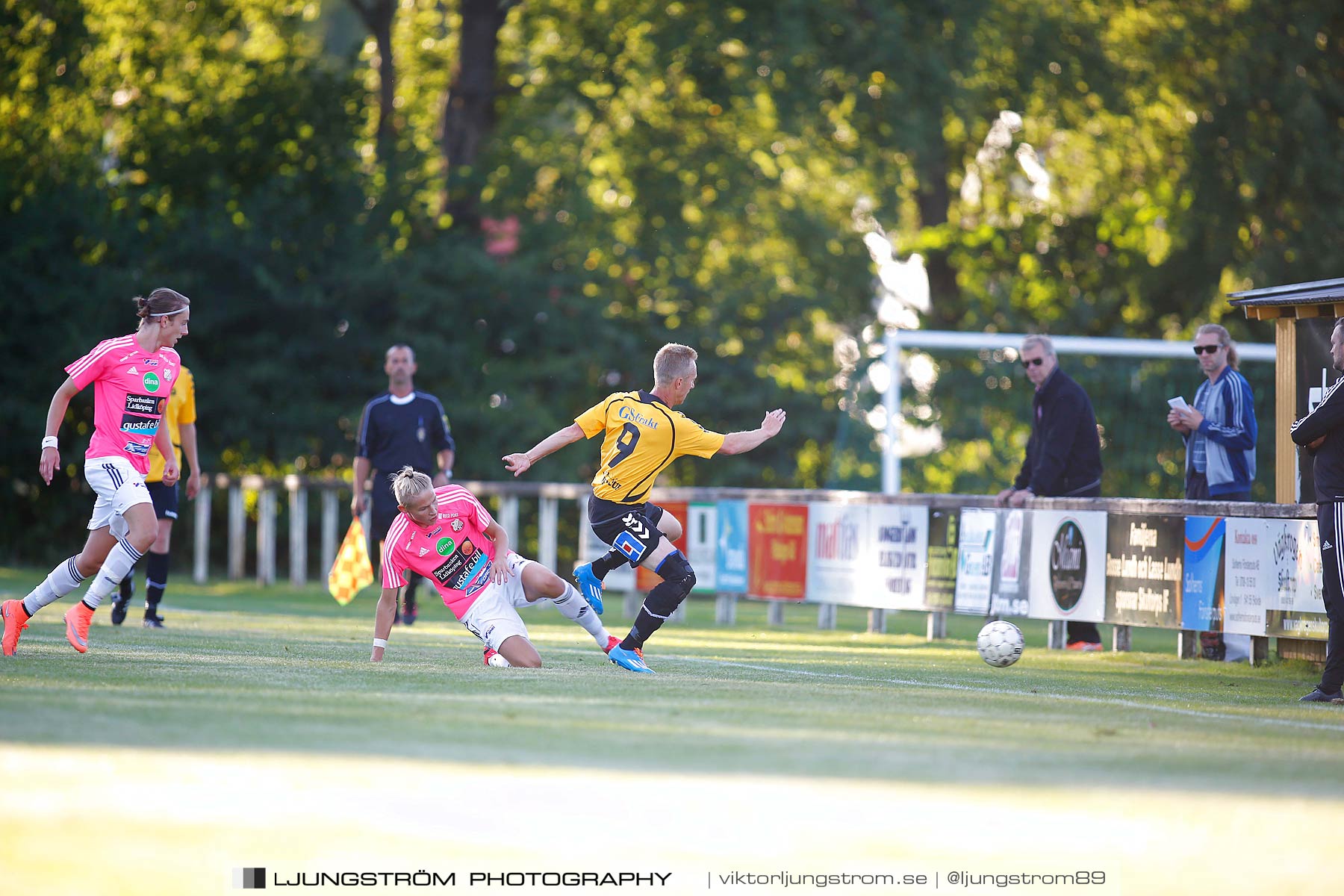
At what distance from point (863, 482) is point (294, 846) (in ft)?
65.7

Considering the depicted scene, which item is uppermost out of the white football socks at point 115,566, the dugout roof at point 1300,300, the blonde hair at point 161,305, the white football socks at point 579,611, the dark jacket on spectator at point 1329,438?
the dugout roof at point 1300,300

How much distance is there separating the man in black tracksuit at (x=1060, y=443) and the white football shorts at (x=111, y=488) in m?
6.38

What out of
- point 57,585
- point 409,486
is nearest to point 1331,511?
point 409,486

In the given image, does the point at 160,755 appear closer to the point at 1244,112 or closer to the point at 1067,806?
the point at 1067,806

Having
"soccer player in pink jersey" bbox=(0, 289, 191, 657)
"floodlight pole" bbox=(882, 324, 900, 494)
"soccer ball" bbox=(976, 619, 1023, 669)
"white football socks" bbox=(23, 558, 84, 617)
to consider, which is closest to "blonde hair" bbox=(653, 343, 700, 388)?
"soccer ball" bbox=(976, 619, 1023, 669)

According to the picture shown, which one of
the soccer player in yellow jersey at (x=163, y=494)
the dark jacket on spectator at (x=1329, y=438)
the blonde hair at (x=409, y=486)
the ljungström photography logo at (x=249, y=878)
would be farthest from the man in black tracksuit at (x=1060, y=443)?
the ljungström photography logo at (x=249, y=878)

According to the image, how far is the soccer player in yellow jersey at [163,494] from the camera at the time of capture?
1238cm

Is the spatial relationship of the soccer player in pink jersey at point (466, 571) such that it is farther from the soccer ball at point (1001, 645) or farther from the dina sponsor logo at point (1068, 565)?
the dina sponsor logo at point (1068, 565)

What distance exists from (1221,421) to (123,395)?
7.61 meters

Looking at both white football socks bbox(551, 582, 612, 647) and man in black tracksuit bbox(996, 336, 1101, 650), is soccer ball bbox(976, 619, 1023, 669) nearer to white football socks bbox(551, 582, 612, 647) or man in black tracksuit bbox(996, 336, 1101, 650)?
man in black tracksuit bbox(996, 336, 1101, 650)

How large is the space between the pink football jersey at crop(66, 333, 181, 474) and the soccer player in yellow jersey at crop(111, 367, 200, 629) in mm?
2314

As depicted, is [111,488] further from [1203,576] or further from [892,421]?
[892,421]

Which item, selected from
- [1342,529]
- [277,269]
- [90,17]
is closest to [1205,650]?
[1342,529]

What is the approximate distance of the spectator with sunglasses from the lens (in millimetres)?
11984
